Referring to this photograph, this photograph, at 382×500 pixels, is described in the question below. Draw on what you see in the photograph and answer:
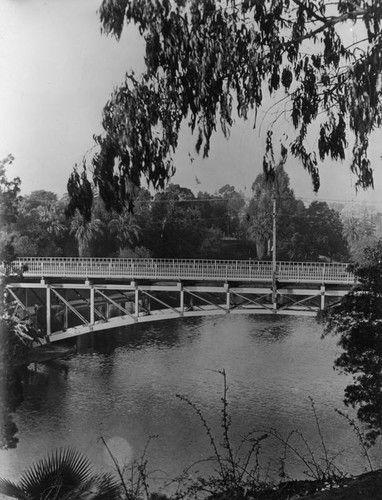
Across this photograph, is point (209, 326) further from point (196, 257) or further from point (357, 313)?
point (357, 313)

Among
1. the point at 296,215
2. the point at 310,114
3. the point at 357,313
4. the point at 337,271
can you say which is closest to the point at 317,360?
the point at 337,271

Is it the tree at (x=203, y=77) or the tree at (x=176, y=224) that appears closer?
the tree at (x=203, y=77)

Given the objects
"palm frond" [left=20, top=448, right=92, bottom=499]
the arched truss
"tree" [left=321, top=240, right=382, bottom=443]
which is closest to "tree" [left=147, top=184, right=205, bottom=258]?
the arched truss

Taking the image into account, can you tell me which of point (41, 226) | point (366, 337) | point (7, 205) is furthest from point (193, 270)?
point (7, 205)

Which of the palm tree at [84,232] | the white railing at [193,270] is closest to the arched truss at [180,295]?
the white railing at [193,270]

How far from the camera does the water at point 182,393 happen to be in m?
9.93

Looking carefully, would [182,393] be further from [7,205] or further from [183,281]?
[7,205]

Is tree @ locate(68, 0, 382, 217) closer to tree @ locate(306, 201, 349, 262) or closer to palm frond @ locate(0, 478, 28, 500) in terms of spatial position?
palm frond @ locate(0, 478, 28, 500)

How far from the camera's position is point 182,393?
12141 mm

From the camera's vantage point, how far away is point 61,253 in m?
A: 10.9

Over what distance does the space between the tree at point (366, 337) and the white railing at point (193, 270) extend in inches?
112

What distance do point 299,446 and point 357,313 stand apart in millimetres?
3417

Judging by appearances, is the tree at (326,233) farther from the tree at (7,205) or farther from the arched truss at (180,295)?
the tree at (7,205)

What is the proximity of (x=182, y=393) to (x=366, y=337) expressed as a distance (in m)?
5.33
